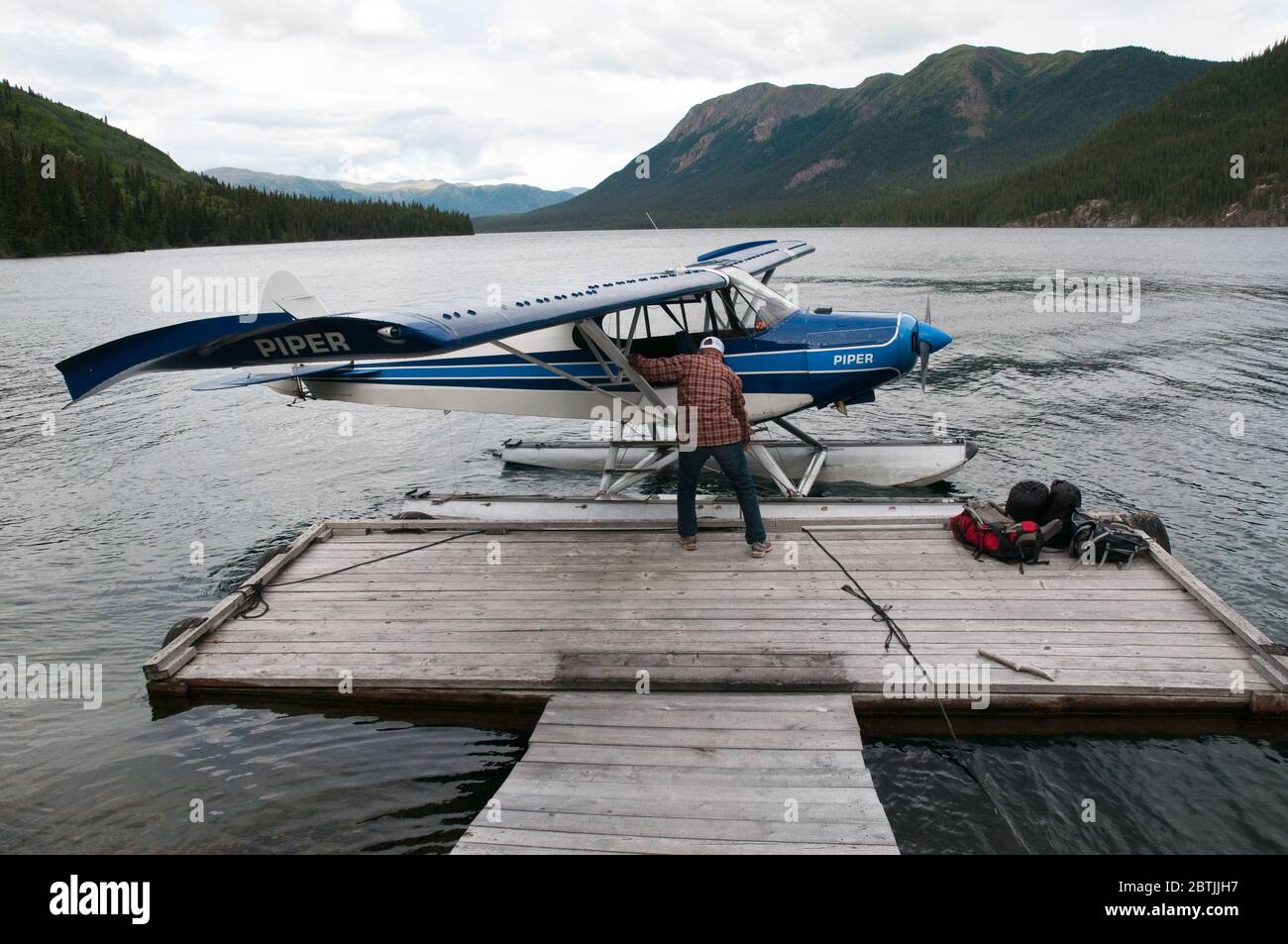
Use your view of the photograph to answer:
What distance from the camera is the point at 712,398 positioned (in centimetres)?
757

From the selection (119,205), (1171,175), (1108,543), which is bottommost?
(1108,543)

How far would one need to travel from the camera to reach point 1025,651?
21.0 feet

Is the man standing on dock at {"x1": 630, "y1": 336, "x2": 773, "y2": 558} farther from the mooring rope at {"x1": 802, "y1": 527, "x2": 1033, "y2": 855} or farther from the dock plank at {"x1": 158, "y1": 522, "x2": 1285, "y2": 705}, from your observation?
the mooring rope at {"x1": 802, "y1": 527, "x2": 1033, "y2": 855}

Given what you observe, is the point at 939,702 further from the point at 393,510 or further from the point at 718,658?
the point at 393,510

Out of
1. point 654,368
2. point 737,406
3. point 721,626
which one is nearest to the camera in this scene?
point 721,626

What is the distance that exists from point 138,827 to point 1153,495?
1344cm

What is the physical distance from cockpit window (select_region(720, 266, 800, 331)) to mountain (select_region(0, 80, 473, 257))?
84.1 metres

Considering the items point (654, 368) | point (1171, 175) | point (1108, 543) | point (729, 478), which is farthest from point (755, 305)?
point (1171, 175)

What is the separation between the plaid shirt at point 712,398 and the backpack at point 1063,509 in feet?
10.5

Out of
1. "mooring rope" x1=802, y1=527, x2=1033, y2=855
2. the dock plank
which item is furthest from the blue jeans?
"mooring rope" x1=802, y1=527, x2=1033, y2=855

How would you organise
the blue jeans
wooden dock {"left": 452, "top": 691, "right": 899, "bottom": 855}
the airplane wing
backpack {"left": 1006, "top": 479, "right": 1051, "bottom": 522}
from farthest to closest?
1. backpack {"left": 1006, "top": 479, "right": 1051, "bottom": 522}
2. the blue jeans
3. the airplane wing
4. wooden dock {"left": 452, "top": 691, "right": 899, "bottom": 855}

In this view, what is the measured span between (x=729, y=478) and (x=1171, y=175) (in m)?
139

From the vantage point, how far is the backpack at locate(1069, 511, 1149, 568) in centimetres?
766
